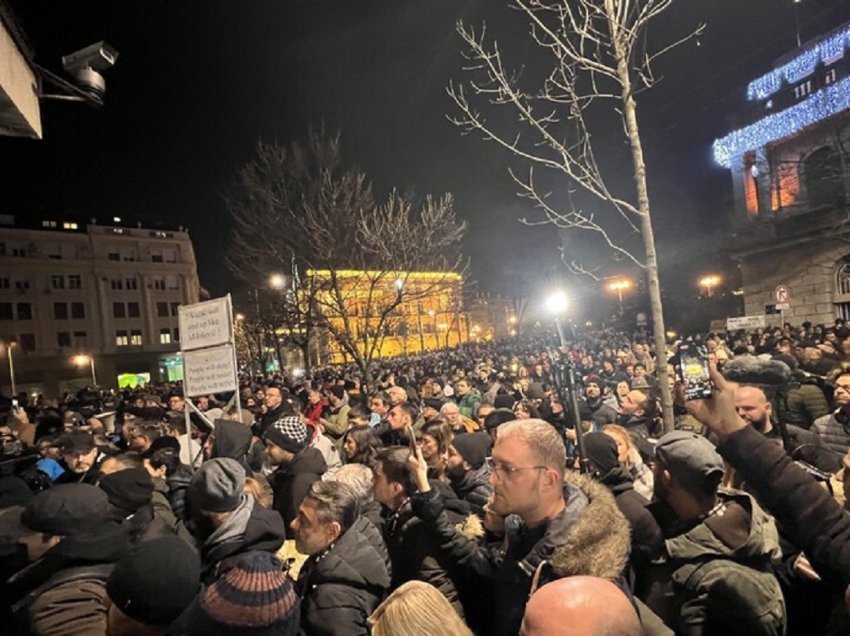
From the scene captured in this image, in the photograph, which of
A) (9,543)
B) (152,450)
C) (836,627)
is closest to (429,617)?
(836,627)

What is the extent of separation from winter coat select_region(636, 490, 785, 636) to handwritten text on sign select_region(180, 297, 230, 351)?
5.81 metres

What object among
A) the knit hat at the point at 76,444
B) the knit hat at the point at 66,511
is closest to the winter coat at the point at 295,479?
the knit hat at the point at 66,511

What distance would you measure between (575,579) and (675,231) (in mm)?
55397

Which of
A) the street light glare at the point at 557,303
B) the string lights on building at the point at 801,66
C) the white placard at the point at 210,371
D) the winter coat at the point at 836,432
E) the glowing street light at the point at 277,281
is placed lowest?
the winter coat at the point at 836,432

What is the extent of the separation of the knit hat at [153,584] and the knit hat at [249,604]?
166 mm

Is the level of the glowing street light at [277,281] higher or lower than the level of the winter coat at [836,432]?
higher

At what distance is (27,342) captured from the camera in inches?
2307

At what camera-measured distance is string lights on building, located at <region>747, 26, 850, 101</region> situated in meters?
29.2

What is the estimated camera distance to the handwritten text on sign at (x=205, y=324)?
715cm

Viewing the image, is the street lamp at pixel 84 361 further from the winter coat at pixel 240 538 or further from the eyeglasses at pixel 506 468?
the eyeglasses at pixel 506 468

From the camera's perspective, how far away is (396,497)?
387 cm

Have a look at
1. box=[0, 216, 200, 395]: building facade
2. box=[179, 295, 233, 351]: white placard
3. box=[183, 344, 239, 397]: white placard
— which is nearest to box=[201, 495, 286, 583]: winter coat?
box=[183, 344, 239, 397]: white placard

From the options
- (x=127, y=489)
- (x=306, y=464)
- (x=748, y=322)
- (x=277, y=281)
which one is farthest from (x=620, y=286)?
(x=127, y=489)

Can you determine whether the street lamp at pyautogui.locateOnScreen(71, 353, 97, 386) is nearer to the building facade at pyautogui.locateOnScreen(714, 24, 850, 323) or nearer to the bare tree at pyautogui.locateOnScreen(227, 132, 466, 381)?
the bare tree at pyautogui.locateOnScreen(227, 132, 466, 381)
